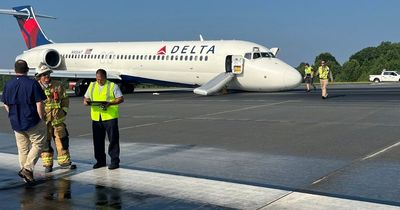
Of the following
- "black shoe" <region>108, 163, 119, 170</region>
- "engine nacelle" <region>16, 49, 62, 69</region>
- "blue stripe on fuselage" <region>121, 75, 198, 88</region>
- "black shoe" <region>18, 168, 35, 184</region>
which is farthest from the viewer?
"engine nacelle" <region>16, 49, 62, 69</region>

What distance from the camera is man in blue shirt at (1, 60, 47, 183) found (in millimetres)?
6668

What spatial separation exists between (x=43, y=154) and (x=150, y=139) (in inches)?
141

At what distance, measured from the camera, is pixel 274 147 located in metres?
9.09

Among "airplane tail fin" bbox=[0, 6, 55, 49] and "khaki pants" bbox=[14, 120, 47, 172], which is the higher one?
"airplane tail fin" bbox=[0, 6, 55, 49]

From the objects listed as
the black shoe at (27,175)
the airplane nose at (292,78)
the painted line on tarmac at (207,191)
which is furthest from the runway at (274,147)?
the airplane nose at (292,78)

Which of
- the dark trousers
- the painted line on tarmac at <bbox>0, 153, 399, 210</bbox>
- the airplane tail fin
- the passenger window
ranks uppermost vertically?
the airplane tail fin

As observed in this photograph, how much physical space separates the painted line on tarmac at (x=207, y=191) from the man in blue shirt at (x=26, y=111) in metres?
0.52

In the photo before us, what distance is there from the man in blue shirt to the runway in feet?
4.80

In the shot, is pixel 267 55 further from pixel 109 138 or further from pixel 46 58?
pixel 109 138

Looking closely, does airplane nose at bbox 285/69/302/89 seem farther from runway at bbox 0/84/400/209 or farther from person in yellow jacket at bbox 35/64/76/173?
person in yellow jacket at bbox 35/64/76/173

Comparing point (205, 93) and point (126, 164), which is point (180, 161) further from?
point (205, 93)

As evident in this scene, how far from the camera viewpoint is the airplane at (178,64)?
2402cm

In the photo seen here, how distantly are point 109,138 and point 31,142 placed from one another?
1.21m

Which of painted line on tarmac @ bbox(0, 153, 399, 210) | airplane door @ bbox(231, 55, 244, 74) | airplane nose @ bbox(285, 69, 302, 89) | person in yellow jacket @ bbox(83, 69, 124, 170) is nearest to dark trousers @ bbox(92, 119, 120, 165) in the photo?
person in yellow jacket @ bbox(83, 69, 124, 170)
